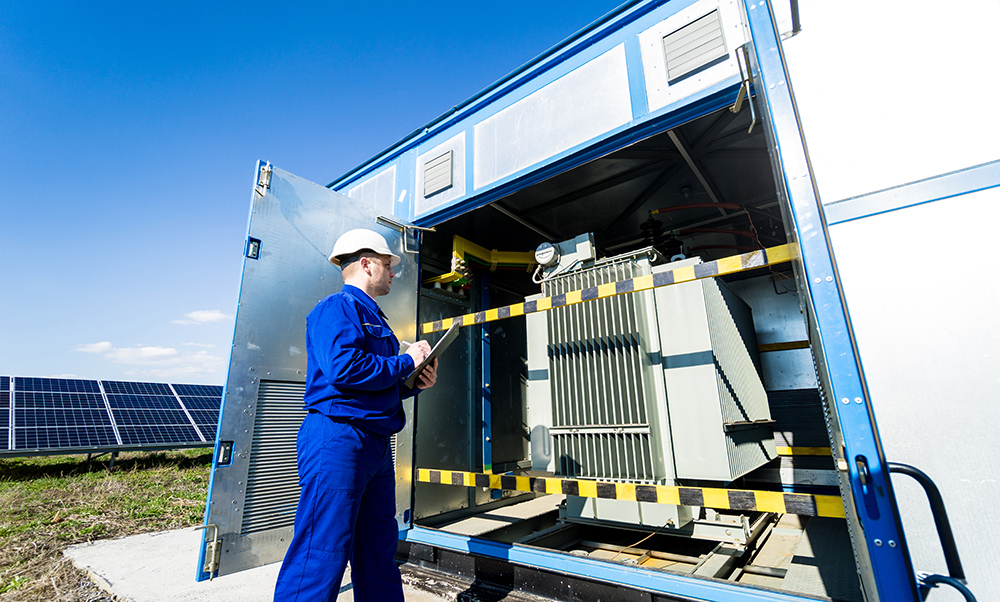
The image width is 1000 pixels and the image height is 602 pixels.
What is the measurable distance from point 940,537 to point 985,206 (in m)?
0.92

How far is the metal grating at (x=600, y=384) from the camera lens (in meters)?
2.74

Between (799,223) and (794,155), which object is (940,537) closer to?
(799,223)

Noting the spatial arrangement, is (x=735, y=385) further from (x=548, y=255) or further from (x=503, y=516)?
(x=503, y=516)

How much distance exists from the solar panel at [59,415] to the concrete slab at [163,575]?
446 cm

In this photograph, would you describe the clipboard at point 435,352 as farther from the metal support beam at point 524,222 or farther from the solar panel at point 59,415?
the solar panel at point 59,415

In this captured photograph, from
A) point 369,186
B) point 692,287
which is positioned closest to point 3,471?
point 369,186

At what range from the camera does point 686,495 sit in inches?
79.7

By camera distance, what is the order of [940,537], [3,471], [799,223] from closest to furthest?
[940,537] → [799,223] → [3,471]

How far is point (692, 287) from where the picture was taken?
281cm

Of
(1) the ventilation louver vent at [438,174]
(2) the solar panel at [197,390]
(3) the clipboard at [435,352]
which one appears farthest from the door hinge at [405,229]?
(2) the solar panel at [197,390]

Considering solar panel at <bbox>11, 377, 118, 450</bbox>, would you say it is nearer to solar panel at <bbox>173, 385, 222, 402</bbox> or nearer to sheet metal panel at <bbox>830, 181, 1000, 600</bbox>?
solar panel at <bbox>173, 385, 222, 402</bbox>

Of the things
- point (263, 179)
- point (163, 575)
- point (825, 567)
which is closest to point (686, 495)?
point (825, 567)

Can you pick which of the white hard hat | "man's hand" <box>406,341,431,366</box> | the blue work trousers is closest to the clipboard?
"man's hand" <box>406,341,431,366</box>

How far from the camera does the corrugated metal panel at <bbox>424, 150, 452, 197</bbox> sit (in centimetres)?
347
